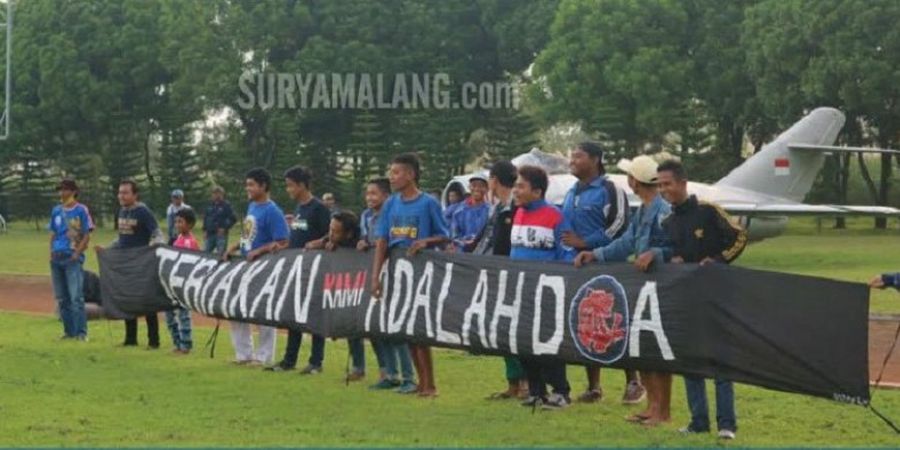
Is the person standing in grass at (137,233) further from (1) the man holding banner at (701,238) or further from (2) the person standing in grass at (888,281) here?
(2) the person standing in grass at (888,281)

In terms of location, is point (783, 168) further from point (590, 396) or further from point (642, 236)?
point (642, 236)

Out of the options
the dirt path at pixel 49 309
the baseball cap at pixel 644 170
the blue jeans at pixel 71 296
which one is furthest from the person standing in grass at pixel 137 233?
the baseball cap at pixel 644 170

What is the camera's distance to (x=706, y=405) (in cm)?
904

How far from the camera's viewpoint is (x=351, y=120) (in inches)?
2515

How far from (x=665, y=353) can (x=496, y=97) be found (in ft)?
183

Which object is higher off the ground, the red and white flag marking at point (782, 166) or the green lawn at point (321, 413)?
the red and white flag marking at point (782, 166)

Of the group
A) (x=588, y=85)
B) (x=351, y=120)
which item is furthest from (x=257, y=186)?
(x=351, y=120)

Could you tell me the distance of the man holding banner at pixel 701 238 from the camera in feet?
29.4

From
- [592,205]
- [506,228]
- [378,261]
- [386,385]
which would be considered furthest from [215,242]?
[592,205]

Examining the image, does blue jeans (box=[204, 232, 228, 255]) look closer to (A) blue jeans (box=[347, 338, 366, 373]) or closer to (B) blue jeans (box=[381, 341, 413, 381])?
(A) blue jeans (box=[347, 338, 366, 373])

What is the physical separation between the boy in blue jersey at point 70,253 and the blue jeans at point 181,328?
143 centimetres

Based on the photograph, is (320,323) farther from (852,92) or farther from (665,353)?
(852,92)

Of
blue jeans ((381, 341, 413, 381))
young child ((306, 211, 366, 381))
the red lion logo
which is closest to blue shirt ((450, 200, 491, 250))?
young child ((306, 211, 366, 381))

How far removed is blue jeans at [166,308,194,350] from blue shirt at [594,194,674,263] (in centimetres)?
591
